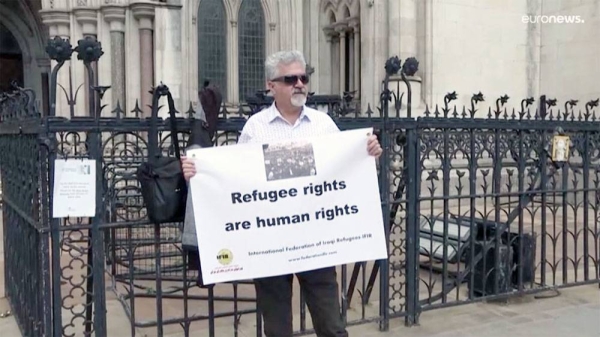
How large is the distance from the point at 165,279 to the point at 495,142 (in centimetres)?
349

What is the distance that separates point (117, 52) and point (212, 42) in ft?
6.79

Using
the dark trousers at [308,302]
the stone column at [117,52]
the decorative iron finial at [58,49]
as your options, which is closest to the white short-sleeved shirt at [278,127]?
the dark trousers at [308,302]

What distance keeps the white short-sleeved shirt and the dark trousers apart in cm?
82

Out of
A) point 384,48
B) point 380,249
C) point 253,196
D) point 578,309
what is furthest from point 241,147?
point 384,48

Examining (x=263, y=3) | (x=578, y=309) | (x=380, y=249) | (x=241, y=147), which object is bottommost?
(x=578, y=309)

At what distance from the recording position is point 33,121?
383 centimetres

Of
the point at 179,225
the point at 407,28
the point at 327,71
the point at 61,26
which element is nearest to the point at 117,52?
the point at 61,26

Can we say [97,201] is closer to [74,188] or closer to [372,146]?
[74,188]

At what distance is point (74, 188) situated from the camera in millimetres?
3736

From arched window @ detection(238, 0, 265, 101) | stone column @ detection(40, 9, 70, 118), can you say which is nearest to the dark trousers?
arched window @ detection(238, 0, 265, 101)

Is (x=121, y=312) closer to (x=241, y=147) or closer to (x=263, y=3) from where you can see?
(x=241, y=147)

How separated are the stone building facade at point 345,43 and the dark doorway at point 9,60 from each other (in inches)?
328

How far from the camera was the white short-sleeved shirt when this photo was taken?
3484mm

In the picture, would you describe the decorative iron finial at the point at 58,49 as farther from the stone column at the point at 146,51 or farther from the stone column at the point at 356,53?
the stone column at the point at 356,53
